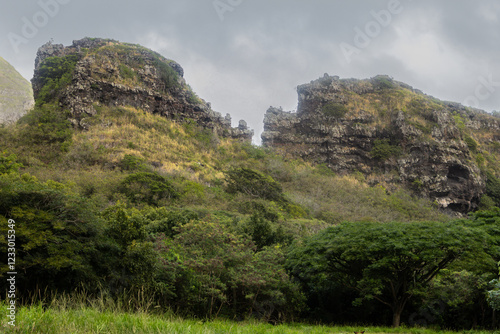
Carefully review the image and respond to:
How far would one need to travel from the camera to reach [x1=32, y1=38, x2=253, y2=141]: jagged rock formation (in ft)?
164

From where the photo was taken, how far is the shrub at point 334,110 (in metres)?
81.1

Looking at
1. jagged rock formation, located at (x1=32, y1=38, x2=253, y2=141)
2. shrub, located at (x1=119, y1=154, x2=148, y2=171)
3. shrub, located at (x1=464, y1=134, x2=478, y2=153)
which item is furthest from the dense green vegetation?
shrub, located at (x1=464, y1=134, x2=478, y2=153)

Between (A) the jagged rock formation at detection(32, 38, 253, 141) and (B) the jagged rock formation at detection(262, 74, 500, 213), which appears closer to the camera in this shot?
(A) the jagged rock formation at detection(32, 38, 253, 141)

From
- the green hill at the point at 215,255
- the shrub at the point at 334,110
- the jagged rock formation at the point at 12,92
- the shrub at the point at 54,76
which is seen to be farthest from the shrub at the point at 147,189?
the jagged rock formation at the point at 12,92

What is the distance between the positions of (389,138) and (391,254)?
7178 cm

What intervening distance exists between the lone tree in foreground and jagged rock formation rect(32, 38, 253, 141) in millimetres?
43304

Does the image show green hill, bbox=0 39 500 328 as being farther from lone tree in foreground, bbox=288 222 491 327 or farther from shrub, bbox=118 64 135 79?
shrub, bbox=118 64 135 79

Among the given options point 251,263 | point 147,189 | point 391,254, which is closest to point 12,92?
point 147,189

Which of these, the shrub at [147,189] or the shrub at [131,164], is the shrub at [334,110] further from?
the shrub at [147,189]

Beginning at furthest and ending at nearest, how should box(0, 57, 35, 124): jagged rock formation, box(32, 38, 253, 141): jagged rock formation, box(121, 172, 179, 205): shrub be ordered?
box(0, 57, 35, 124): jagged rock formation
box(32, 38, 253, 141): jagged rock formation
box(121, 172, 179, 205): shrub

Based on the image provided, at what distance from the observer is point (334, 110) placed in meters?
82.3

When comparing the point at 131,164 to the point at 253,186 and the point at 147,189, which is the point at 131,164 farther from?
the point at 253,186

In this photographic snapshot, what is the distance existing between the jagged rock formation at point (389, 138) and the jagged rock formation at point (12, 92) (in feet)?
325

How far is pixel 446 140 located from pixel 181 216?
70.3 meters
